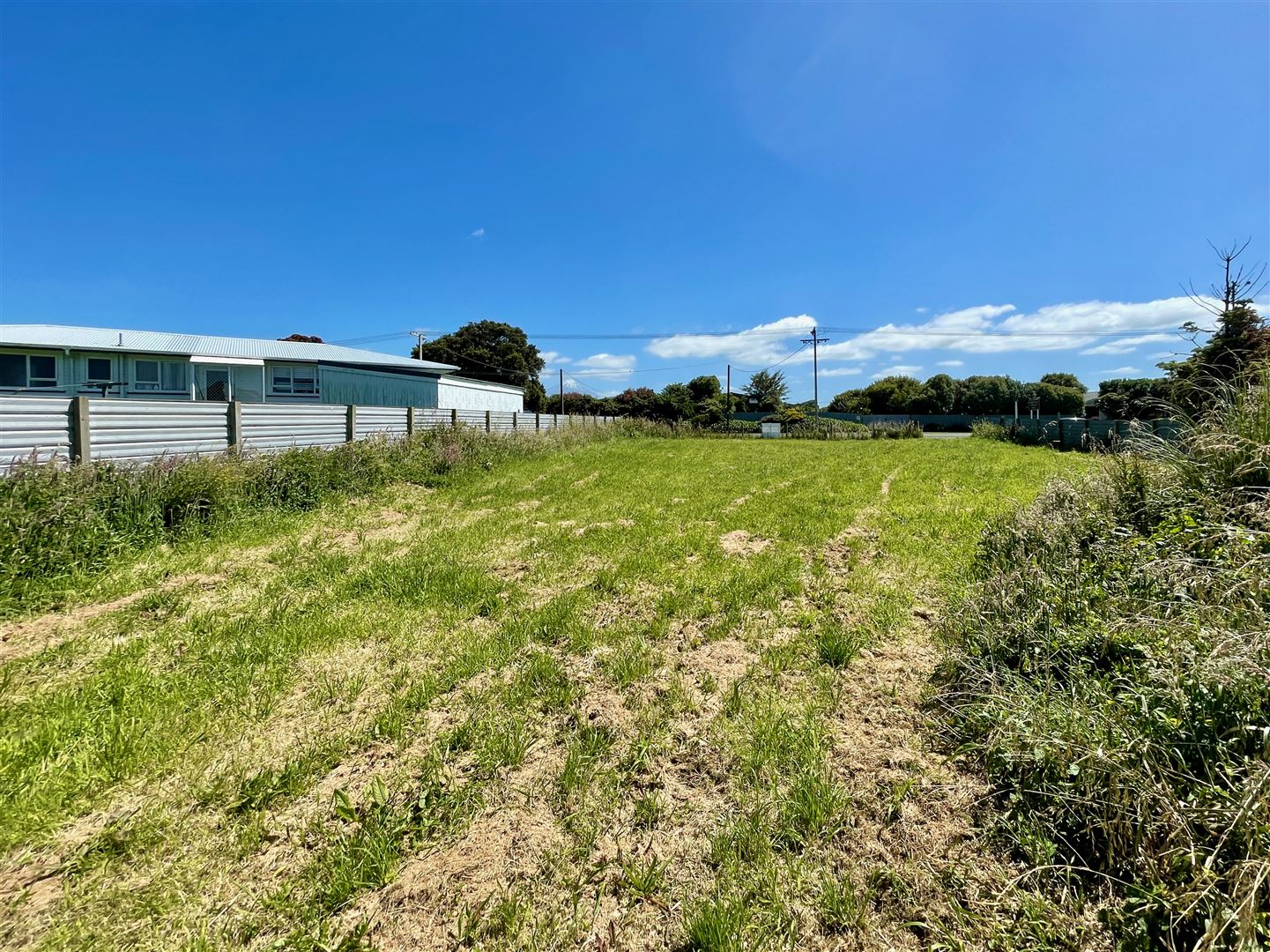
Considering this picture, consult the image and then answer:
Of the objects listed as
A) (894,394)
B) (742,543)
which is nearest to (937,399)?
(894,394)

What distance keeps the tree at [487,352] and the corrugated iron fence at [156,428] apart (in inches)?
1402

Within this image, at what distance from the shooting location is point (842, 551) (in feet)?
17.1

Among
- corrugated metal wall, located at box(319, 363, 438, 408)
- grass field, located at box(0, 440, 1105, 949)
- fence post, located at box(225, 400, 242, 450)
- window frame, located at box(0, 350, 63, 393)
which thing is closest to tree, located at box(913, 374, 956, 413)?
corrugated metal wall, located at box(319, 363, 438, 408)

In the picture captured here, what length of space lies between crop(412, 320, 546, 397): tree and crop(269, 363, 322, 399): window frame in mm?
22950

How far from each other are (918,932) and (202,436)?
8996 mm

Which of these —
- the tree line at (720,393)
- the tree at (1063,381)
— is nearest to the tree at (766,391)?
the tree line at (720,393)

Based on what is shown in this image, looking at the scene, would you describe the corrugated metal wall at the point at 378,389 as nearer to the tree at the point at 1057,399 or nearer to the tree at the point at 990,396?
the tree at the point at 990,396

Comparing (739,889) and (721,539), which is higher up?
(721,539)

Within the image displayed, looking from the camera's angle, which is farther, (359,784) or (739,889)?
(359,784)

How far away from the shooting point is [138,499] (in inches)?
207

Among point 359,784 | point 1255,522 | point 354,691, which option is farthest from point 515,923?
point 1255,522

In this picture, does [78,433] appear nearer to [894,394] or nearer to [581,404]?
[581,404]

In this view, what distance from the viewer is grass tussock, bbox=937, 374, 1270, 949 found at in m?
1.39

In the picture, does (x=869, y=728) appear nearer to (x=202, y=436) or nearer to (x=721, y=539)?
(x=721, y=539)
